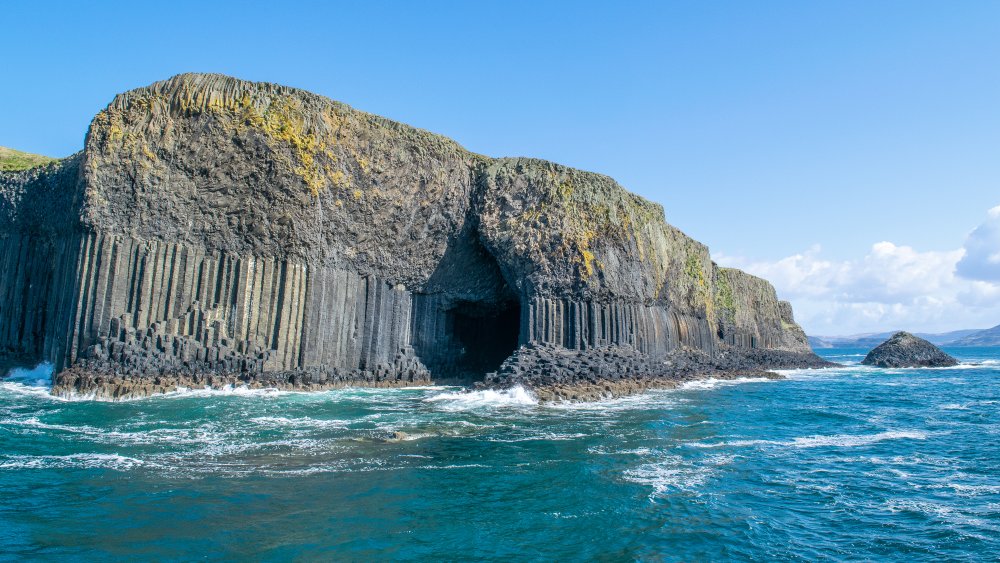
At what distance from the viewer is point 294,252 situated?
94.5ft

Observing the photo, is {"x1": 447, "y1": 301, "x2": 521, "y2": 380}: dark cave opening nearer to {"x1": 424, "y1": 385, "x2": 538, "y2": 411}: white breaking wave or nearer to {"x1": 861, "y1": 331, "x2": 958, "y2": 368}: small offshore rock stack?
{"x1": 424, "y1": 385, "x2": 538, "y2": 411}: white breaking wave

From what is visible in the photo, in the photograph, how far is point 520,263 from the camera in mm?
34000

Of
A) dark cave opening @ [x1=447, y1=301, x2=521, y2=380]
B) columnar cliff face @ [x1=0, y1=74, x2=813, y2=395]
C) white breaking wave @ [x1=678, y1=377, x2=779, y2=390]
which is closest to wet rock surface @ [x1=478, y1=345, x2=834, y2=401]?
white breaking wave @ [x1=678, y1=377, x2=779, y2=390]

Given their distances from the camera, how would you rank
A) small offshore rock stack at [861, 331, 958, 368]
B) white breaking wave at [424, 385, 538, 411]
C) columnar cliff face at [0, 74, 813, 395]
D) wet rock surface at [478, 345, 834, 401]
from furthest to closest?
small offshore rock stack at [861, 331, 958, 368]
wet rock surface at [478, 345, 834, 401]
columnar cliff face at [0, 74, 813, 395]
white breaking wave at [424, 385, 538, 411]

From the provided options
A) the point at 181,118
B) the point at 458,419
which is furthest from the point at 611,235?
the point at 181,118

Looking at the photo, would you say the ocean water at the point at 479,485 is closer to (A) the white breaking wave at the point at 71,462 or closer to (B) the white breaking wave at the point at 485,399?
(A) the white breaking wave at the point at 71,462

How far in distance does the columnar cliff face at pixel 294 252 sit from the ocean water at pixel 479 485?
540cm

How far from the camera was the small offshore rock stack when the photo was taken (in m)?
62.9

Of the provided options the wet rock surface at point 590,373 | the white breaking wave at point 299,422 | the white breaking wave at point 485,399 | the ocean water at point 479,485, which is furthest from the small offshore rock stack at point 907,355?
the white breaking wave at point 299,422

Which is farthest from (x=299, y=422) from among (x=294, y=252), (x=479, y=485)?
(x=294, y=252)

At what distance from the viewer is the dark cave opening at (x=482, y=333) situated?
36688 millimetres

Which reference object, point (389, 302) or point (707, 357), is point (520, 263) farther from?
point (707, 357)

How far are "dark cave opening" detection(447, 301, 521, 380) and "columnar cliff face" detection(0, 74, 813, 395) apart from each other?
120 mm

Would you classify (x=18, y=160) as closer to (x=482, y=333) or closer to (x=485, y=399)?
(x=482, y=333)
